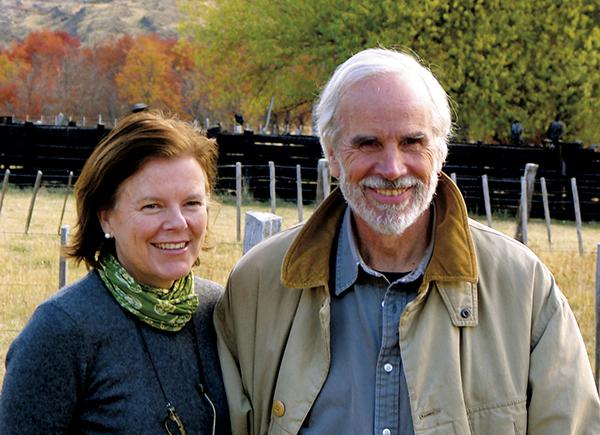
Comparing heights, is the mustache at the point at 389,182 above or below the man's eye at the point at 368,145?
below

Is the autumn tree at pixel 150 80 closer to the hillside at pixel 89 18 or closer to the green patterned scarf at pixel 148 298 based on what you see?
the hillside at pixel 89 18

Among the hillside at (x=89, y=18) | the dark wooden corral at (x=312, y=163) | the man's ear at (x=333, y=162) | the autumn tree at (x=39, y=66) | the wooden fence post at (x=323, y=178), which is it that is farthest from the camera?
the hillside at (x=89, y=18)

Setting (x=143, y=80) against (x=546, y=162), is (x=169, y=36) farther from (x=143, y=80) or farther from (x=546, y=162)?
(x=546, y=162)

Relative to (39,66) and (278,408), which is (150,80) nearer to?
(39,66)

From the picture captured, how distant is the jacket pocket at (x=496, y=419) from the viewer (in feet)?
9.19

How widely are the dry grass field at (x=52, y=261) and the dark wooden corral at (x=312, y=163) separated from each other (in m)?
2.56

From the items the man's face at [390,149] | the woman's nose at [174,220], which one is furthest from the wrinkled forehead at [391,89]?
the woman's nose at [174,220]

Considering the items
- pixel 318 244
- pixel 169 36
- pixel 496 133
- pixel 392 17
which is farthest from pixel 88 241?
pixel 169 36

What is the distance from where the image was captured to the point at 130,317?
286 cm

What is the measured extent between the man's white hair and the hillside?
100 meters

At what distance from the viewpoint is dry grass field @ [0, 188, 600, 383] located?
799cm

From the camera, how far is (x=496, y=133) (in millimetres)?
26344

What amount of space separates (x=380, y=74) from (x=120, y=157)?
855mm

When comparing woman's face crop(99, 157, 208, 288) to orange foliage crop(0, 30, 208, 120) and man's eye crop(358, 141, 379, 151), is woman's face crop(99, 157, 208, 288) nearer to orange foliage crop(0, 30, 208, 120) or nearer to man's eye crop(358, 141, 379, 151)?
man's eye crop(358, 141, 379, 151)
